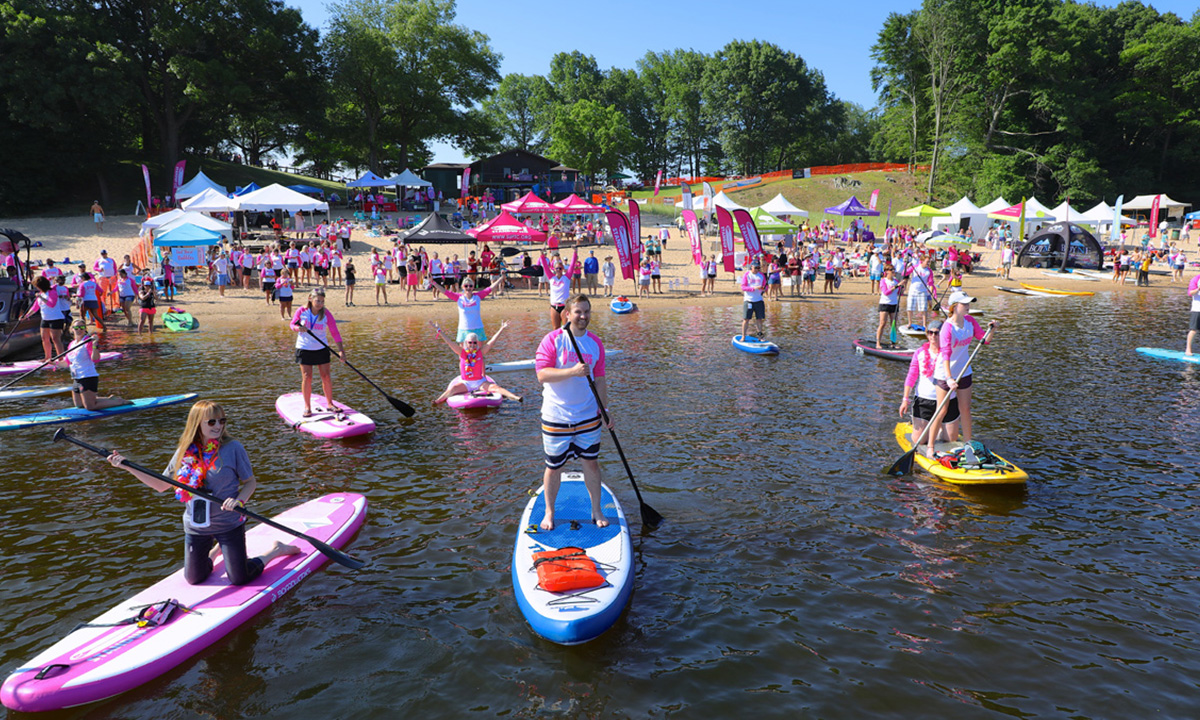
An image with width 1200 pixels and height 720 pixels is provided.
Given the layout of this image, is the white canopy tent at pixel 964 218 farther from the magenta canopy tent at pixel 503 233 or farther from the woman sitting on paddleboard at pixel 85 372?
the woman sitting on paddleboard at pixel 85 372

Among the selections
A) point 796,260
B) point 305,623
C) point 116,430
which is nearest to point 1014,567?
point 305,623

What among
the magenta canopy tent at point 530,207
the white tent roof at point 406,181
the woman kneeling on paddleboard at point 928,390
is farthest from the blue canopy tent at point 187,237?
the woman kneeling on paddleboard at point 928,390

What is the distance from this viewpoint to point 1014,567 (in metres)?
6.82

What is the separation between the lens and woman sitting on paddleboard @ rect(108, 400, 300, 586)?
218 inches

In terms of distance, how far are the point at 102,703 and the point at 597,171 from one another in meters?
74.1

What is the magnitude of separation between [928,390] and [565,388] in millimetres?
5489

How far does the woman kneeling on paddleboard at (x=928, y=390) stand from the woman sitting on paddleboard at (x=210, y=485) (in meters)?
7.83

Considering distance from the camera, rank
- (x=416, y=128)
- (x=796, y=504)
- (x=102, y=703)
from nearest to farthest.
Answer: (x=102, y=703) → (x=796, y=504) → (x=416, y=128)

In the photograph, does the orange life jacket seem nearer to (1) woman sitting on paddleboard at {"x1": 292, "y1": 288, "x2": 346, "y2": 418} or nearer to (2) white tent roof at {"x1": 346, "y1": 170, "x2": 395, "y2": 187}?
(1) woman sitting on paddleboard at {"x1": 292, "y1": 288, "x2": 346, "y2": 418}

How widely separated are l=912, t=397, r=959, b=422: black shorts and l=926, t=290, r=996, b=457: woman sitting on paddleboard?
0.09 metres

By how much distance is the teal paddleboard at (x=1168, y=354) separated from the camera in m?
15.5

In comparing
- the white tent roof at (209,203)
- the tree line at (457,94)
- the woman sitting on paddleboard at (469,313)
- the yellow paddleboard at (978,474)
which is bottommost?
the yellow paddleboard at (978,474)

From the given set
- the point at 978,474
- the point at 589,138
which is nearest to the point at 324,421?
the point at 978,474

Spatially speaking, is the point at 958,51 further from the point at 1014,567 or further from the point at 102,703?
the point at 102,703
